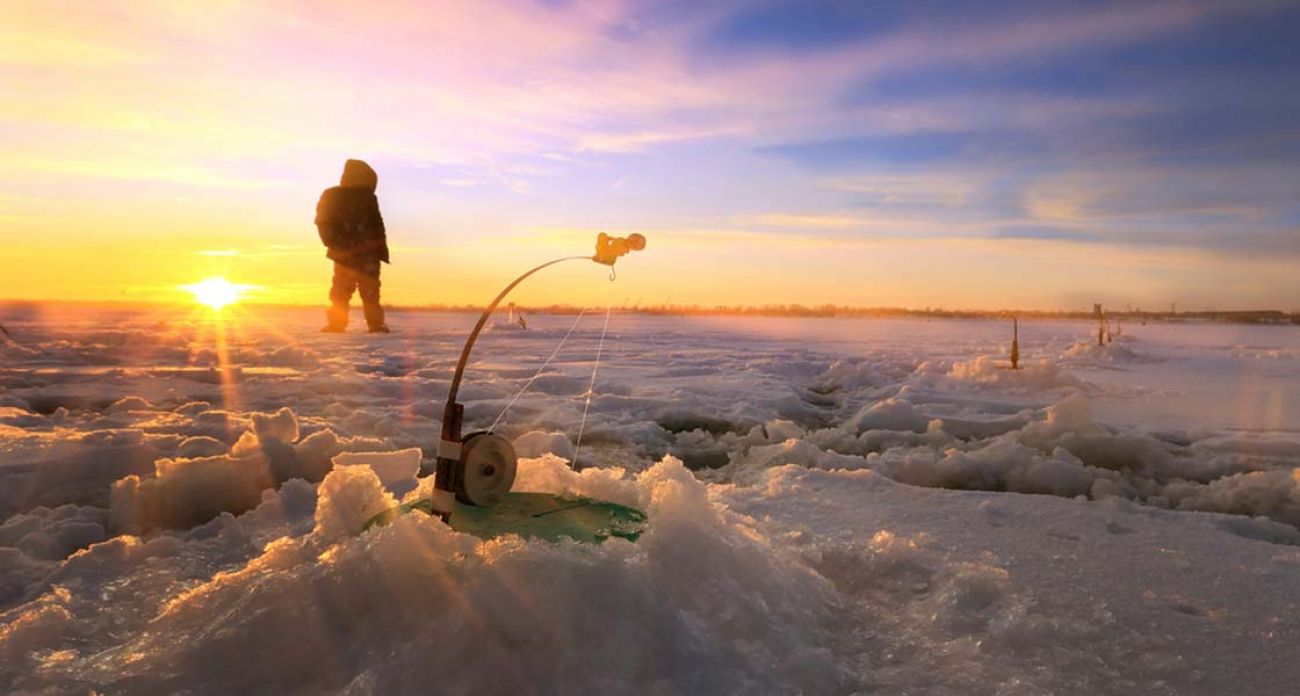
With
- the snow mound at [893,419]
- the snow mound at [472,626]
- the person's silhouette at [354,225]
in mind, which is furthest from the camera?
the person's silhouette at [354,225]

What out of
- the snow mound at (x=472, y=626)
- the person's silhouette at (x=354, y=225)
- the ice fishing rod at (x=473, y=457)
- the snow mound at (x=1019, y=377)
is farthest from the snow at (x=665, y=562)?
the person's silhouette at (x=354, y=225)

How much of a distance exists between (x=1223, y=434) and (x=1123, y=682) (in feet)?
25.1

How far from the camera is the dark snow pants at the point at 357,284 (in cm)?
1762

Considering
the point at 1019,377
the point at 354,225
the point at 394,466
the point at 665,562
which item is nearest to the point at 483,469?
the point at 665,562

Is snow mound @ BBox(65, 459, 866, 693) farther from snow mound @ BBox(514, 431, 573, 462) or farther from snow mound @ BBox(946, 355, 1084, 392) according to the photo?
snow mound @ BBox(946, 355, 1084, 392)

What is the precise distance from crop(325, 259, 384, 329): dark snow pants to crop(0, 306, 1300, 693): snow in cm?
883

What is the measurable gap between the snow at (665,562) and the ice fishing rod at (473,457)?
15 cm

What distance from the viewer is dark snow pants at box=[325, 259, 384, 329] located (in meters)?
17.6

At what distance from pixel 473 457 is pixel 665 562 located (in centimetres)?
87

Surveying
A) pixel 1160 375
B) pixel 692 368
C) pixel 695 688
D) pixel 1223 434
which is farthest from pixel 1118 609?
pixel 1160 375

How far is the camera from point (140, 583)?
140 inches

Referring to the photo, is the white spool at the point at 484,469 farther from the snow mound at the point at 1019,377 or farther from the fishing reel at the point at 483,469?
the snow mound at the point at 1019,377

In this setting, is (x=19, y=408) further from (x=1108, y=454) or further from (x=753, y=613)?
(x=1108, y=454)

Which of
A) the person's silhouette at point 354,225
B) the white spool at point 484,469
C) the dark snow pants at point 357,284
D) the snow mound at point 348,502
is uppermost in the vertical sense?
the person's silhouette at point 354,225
